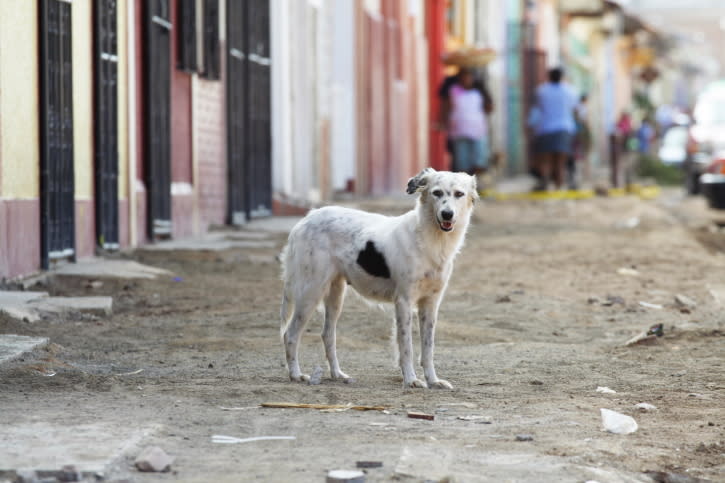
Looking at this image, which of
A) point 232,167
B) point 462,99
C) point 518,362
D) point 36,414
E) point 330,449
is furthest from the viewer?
point 462,99

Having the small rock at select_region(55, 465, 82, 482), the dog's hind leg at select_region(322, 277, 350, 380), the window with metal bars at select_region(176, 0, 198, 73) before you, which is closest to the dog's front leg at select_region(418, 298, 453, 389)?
the dog's hind leg at select_region(322, 277, 350, 380)

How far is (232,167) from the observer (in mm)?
16859

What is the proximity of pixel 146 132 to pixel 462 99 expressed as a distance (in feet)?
26.8

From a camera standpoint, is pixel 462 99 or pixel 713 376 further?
pixel 462 99

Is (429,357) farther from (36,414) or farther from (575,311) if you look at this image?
(575,311)

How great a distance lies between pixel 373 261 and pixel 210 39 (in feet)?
31.6

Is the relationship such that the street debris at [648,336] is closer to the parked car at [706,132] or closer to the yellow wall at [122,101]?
the yellow wall at [122,101]

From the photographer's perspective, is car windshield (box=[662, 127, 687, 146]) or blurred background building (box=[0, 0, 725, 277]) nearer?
blurred background building (box=[0, 0, 725, 277])

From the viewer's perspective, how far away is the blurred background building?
1052 centimetres

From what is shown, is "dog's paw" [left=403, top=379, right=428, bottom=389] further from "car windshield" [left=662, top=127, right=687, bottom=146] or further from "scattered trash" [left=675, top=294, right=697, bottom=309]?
"car windshield" [left=662, top=127, right=687, bottom=146]

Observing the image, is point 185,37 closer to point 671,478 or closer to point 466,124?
point 466,124

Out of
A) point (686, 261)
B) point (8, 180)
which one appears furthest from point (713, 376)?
point (686, 261)

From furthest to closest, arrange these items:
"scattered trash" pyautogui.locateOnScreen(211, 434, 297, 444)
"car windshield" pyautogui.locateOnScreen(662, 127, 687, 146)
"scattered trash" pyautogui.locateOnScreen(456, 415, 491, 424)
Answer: "car windshield" pyautogui.locateOnScreen(662, 127, 687, 146) → "scattered trash" pyautogui.locateOnScreen(456, 415, 491, 424) → "scattered trash" pyautogui.locateOnScreen(211, 434, 297, 444)

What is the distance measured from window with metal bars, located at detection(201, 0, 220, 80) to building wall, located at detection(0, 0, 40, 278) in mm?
5446
